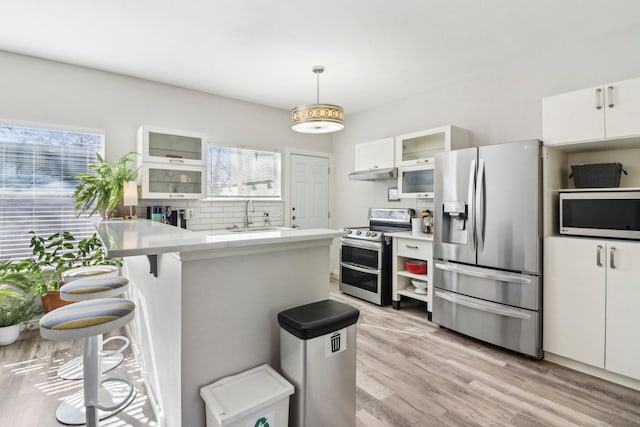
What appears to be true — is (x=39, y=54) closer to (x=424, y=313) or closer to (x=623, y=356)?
(x=424, y=313)

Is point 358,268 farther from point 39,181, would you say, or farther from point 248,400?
point 39,181

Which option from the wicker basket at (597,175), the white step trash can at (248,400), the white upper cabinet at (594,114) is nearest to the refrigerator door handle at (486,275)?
the wicker basket at (597,175)

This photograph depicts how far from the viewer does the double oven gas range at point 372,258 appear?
391 centimetres

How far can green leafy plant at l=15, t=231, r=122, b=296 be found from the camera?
3.03m

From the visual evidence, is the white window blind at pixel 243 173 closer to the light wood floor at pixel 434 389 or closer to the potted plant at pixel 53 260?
the potted plant at pixel 53 260

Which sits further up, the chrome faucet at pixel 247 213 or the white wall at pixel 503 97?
the white wall at pixel 503 97

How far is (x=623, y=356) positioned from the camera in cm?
222

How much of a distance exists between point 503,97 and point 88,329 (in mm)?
4004

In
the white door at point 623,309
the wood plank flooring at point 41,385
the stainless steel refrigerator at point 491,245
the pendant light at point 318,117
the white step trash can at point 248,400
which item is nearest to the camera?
the white step trash can at point 248,400

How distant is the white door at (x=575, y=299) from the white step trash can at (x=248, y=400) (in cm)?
233

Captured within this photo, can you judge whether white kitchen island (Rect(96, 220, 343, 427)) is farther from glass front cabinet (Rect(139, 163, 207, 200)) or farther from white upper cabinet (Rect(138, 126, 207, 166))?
white upper cabinet (Rect(138, 126, 207, 166))

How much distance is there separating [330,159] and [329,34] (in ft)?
9.50

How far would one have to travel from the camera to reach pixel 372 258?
4.00 meters

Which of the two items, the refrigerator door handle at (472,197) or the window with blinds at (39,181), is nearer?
the refrigerator door handle at (472,197)
